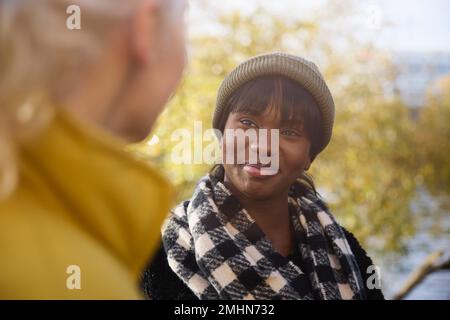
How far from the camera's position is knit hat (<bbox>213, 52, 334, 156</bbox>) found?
4.09ft

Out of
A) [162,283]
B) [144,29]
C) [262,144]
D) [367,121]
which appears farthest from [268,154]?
[367,121]

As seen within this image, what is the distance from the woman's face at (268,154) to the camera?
1.24 metres

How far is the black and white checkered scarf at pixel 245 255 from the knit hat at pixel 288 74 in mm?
179

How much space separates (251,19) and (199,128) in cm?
85

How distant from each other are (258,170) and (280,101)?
127mm

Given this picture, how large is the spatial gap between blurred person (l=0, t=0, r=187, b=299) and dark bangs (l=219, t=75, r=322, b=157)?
0.57 meters

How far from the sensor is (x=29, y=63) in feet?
1.87

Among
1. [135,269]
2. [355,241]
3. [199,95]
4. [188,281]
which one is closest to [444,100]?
[199,95]

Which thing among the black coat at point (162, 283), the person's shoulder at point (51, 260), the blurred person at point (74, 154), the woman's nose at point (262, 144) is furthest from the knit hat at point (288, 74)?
the person's shoulder at point (51, 260)

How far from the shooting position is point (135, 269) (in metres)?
0.66

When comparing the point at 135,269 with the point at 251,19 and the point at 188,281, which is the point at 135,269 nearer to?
the point at 188,281

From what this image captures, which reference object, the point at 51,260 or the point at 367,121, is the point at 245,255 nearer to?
the point at 51,260

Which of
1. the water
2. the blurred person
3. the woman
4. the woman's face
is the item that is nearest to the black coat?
the woman
